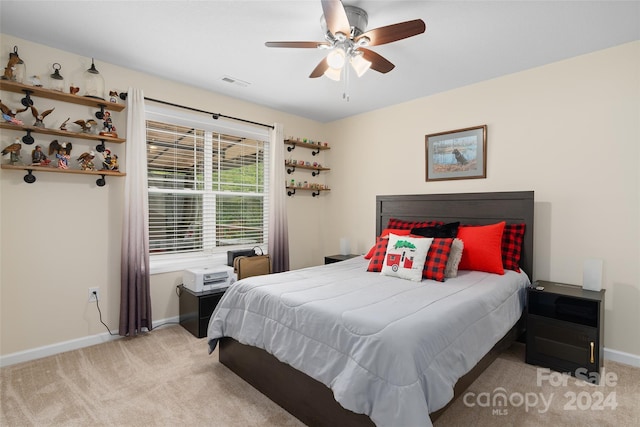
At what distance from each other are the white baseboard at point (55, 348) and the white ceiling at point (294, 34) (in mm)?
2409

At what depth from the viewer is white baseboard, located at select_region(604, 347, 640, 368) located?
2.42 meters

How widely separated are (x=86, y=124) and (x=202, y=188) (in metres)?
1.20

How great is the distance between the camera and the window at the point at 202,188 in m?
3.27

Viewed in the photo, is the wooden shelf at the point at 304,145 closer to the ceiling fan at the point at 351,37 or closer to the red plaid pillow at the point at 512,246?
the ceiling fan at the point at 351,37

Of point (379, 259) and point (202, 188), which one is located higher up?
point (202, 188)

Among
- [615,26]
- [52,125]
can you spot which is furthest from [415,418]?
[52,125]

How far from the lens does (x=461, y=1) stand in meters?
1.95

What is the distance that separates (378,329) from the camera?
1491 mm

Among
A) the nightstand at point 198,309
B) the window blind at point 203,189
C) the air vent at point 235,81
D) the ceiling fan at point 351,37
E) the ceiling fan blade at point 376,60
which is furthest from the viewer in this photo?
the window blind at point 203,189

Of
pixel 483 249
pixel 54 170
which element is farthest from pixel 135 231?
pixel 483 249

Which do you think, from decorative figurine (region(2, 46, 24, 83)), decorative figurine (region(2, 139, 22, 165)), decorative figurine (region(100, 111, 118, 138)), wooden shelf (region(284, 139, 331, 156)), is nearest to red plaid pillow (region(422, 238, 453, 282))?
wooden shelf (region(284, 139, 331, 156))

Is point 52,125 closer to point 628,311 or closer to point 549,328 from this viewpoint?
point 549,328

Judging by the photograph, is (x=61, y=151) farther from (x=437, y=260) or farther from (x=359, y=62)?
(x=437, y=260)

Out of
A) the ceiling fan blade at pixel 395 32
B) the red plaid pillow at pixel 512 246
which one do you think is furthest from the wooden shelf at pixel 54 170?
the red plaid pillow at pixel 512 246
